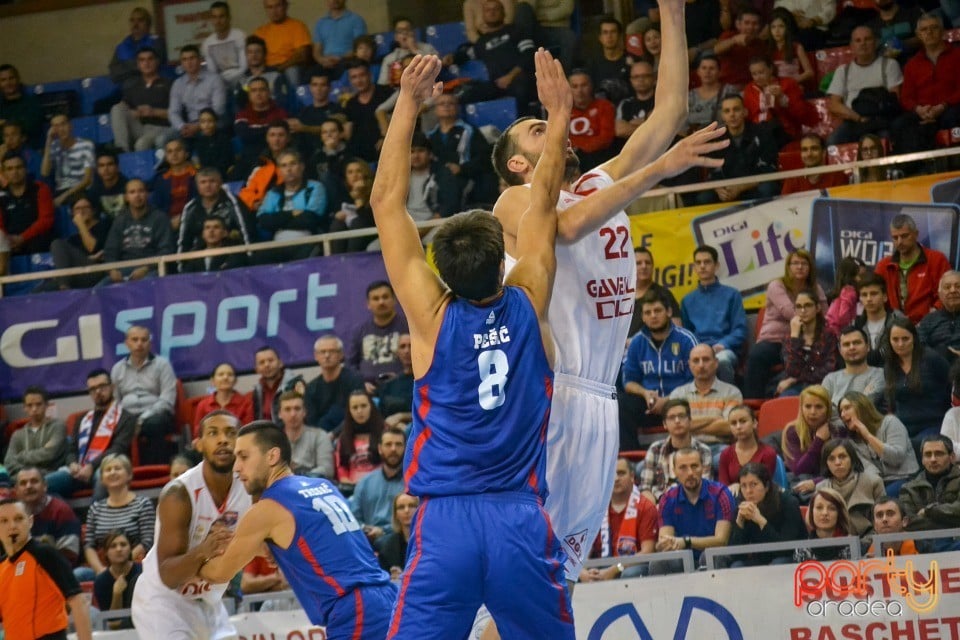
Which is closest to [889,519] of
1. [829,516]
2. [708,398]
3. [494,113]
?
[829,516]

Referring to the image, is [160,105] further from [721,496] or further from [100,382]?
[721,496]

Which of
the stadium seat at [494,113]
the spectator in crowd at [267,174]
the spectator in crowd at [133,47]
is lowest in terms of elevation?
the spectator in crowd at [267,174]

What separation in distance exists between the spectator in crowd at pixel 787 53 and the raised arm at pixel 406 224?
967 cm

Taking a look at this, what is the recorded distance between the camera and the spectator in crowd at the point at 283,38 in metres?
17.2

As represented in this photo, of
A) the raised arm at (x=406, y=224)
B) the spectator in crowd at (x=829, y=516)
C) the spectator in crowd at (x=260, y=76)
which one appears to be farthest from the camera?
the spectator in crowd at (x=260, y=76)

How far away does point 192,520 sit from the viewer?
27.3 ft

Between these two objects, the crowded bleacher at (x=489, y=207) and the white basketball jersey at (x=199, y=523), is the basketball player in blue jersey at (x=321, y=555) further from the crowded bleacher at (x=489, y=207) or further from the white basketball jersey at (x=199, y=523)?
the crowded bleacher at (x=489, y=207)

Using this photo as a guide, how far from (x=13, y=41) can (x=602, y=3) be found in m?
8.80

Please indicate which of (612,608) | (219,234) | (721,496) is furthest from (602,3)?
(612,608)

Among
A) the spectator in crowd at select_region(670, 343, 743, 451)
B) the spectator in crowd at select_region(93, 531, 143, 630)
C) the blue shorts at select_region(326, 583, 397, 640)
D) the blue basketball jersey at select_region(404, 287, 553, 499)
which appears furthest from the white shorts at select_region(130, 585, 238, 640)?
the spectator in crowd at select_region(670, 343, 743, 451)

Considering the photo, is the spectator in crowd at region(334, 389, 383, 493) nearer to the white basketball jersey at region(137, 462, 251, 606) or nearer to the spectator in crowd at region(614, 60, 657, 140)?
the white basketball jersey at region(137, 462, 251, 606)

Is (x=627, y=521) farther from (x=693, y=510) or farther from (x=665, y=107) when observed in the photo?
(x=665, y=107)

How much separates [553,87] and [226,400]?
8856mm

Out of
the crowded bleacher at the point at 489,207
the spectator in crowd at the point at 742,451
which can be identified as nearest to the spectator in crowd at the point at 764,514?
the crowded bleacher at the point at 489,207
